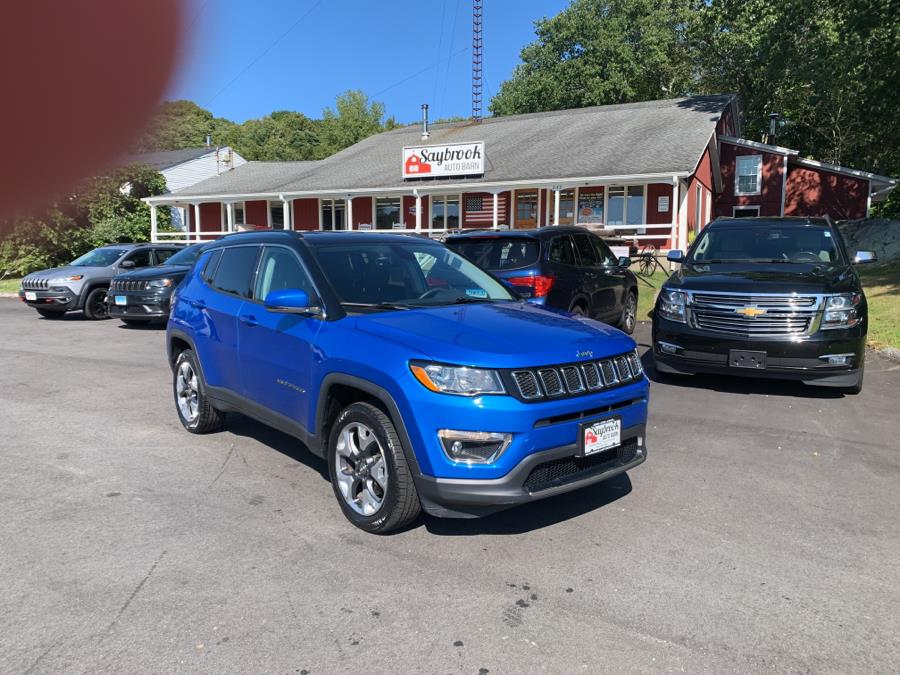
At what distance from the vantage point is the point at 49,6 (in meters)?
0.60

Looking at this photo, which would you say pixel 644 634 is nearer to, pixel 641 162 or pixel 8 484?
A: pixel 8 484

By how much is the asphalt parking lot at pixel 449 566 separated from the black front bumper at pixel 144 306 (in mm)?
7053

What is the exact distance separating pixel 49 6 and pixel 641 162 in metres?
22.7

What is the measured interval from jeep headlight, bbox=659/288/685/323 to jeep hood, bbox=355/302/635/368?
10.9ft

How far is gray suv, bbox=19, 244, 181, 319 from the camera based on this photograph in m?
14.1

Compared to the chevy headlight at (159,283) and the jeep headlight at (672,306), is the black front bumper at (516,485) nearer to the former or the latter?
the jeep headlight at (672,306)

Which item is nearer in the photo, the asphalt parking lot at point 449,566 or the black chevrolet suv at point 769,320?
the asphalt parking lot at point 449,566

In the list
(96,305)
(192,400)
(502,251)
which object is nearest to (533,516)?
(192,400)

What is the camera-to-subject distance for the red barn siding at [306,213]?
1217 inches

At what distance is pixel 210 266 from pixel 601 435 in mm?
3744

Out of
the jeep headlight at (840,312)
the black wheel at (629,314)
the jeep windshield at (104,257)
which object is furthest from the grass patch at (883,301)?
the jeep windshield at (104,257)

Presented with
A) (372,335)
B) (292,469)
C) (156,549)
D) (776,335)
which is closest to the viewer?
(156,549)

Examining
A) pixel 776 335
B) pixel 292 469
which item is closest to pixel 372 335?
pixel 292 469

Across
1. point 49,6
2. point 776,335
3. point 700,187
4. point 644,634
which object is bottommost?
point 644,634
